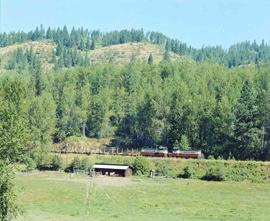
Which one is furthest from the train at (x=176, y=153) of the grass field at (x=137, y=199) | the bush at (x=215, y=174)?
the grass field at (x=137, y=199)

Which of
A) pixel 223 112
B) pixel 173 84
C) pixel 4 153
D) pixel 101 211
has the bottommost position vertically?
pixel 101 211

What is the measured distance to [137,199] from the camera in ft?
217

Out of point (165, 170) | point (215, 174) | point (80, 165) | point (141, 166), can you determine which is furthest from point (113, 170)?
point (215, 174)

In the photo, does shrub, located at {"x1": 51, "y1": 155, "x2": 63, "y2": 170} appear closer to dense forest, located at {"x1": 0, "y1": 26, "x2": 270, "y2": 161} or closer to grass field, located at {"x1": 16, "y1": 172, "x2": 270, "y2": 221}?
dense forest, located at {"x1": 0, "y1": 26, "x2": 270, "y2": 161}

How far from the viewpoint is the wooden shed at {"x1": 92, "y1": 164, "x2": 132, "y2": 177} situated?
325 ft

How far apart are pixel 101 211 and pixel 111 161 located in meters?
52.2

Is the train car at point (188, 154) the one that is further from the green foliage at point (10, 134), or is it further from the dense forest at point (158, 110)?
the green foliage at point (10, 134)

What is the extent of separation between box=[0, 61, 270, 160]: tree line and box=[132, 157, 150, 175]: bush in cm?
1702

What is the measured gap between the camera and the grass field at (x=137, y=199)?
5303 centimetres

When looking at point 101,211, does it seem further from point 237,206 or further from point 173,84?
point 173,84

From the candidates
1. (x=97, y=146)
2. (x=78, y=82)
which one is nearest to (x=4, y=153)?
(x=97, y=146)

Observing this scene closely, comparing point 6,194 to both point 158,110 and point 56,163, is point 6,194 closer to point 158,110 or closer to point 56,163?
point 56,163

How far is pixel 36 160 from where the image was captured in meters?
100

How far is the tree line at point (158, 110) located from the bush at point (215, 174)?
16071mm
